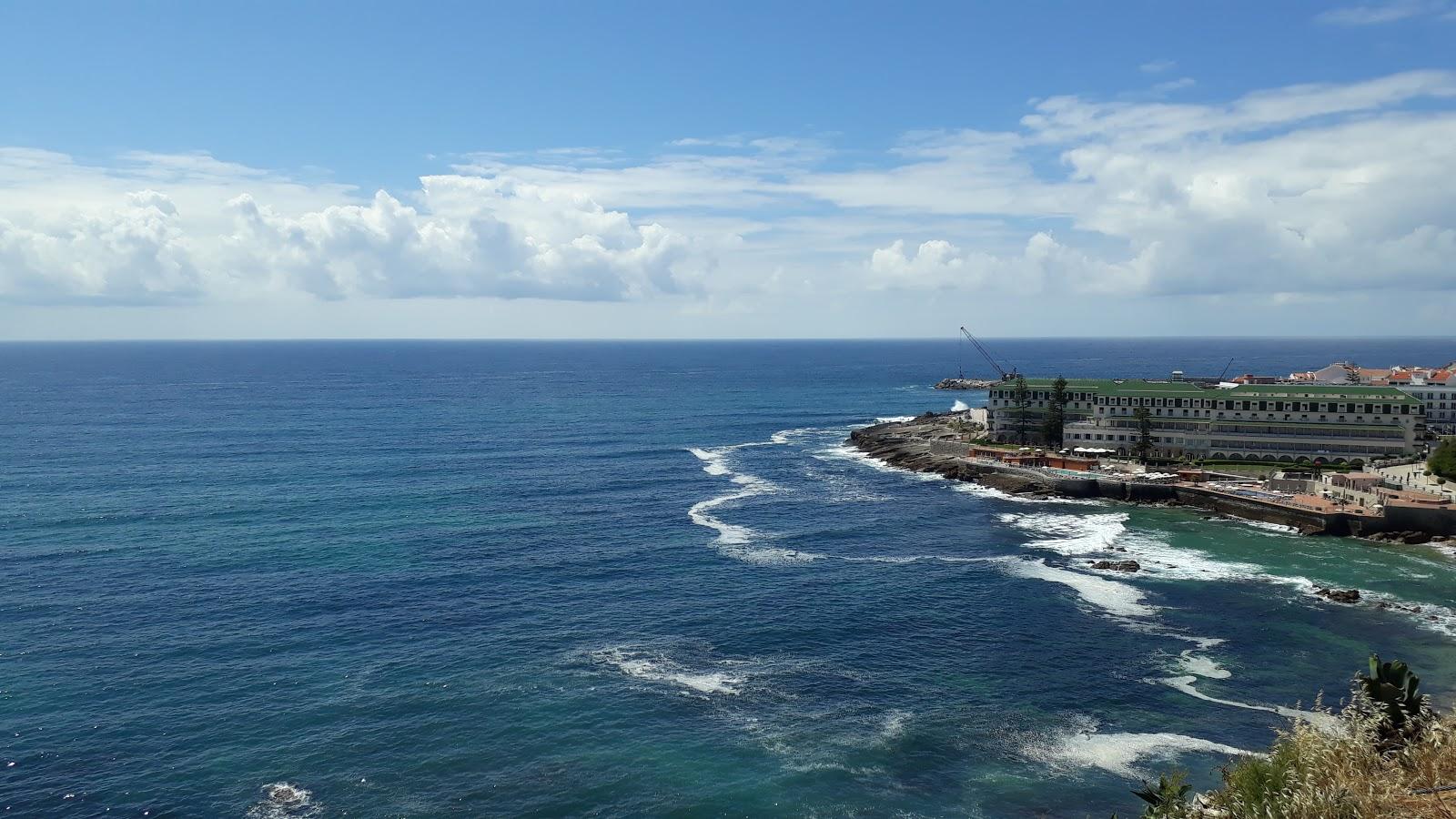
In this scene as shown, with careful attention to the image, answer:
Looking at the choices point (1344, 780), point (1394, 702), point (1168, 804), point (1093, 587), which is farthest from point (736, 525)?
point (1344, 780)

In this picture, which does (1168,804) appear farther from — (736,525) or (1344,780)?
(736,525)

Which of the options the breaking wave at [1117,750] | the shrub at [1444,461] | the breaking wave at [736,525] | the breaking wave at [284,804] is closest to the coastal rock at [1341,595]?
the breaking wave at [1117,750]

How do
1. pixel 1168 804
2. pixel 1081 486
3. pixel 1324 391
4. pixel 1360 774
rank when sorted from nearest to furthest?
1. pixel 1360 774
2. pixel 1168 804
3. pixel 1081 486
4. pixel 1324 391

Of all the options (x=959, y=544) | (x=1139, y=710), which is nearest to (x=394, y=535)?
(x=959, y=544)

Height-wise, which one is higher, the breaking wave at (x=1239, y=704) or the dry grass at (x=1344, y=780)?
the dry grass at (x=1344, y=780)

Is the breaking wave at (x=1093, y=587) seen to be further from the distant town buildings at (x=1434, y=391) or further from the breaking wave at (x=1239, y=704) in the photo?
the distant town buildings at (x=1434, y=391)

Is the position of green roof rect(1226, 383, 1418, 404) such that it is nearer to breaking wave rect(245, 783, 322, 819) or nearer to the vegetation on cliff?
the vegetation on cliff

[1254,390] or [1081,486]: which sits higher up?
[1254,390]
